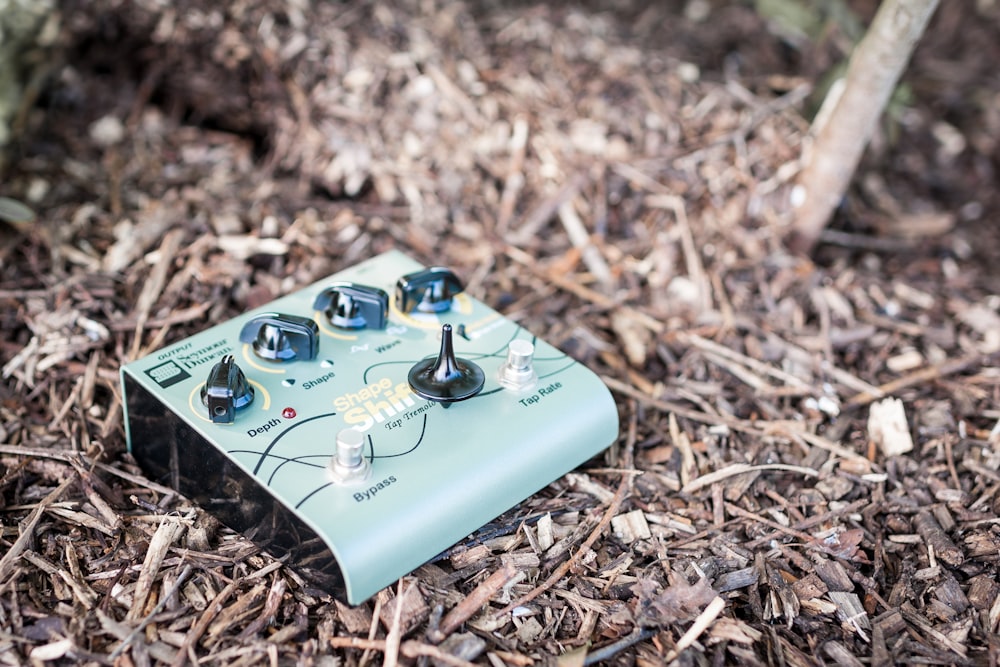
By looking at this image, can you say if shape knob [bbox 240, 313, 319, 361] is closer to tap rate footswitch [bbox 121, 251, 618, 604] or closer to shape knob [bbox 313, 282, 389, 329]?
tap rate footswitch [bbox 121, 251, 618, 604]

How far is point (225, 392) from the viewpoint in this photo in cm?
173

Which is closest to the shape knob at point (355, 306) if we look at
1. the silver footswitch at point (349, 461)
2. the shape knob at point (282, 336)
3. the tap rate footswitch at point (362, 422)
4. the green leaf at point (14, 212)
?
the tap rate footswitch at point (362, 422)

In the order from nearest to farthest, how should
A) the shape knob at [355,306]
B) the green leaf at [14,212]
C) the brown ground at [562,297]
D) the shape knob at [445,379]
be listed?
1. the brown ground at [562,297]
2. the shape knob at [445,379]
3. the shape knob at [355,306]
4. the green leaf at [14,212]

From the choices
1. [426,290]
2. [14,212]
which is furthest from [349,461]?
[14,212]

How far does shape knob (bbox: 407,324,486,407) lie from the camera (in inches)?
75.0

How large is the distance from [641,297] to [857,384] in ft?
2.22

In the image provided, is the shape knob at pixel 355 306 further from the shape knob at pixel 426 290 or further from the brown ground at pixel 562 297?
the brown ground at pixel 562 297

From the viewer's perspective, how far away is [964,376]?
2.53 m

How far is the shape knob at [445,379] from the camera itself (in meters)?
1.90

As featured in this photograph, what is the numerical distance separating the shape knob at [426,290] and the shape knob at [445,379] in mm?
242

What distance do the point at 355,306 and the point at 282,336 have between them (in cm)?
21

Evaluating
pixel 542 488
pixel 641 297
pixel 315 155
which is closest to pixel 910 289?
pixel 641 297

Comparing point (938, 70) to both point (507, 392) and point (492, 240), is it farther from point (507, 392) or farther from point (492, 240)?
point (507, 392)

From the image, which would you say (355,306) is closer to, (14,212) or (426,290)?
(426,290)
